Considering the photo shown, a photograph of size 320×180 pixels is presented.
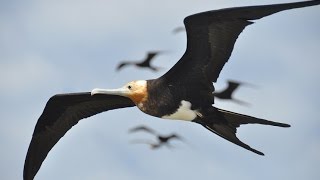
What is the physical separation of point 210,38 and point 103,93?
1.37 metres

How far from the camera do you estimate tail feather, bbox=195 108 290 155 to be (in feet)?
25.7

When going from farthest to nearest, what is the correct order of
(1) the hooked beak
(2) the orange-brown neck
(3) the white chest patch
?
1. (1) the hooked beak
2. (2) the orange-brown neck
3. (3) the white chest patch

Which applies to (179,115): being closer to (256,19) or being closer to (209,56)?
(209,56)

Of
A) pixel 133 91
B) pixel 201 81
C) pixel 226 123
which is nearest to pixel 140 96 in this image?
pixel 133 91

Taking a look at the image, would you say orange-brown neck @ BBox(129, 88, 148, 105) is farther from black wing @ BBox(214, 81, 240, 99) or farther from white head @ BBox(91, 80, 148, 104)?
black wing @ BBox(214, 81, 240, 99)

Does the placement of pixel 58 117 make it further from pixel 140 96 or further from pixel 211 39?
pixel 211 39

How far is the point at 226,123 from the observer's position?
312 inches

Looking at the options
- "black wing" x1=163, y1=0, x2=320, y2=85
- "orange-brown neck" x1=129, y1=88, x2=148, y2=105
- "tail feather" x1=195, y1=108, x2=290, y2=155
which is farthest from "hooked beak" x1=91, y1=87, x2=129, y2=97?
"tail feather" x1=195, y1=108, x2=290, y2=155

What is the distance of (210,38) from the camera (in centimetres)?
751

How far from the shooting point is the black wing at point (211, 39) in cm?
714

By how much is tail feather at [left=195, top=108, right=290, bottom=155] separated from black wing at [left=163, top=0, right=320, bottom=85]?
0.31 meters

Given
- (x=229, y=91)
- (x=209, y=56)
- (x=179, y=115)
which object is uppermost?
(x=209, y=56)

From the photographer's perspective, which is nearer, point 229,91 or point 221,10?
point 221,10

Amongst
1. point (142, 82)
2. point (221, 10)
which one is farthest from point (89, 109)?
point (221, 10)
